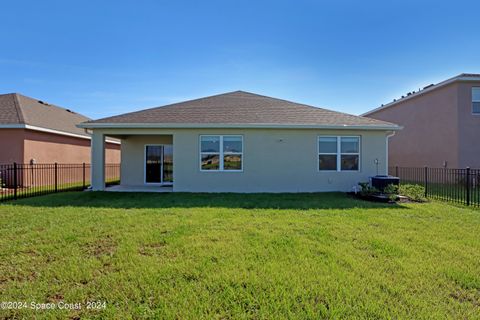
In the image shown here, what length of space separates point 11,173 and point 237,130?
11678mm

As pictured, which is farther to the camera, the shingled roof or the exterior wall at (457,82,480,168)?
the exterior wall at (457,82,480,168)

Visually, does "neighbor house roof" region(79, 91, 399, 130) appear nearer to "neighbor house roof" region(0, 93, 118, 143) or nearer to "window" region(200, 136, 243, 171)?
"window" region(200, 136, 243, 171)

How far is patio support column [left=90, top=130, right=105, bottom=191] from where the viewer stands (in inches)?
415

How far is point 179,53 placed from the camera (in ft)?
38.2

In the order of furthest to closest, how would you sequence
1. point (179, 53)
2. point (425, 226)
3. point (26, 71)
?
1. point (26, 71)
2. point (179, 53)
3. point (425, 226)

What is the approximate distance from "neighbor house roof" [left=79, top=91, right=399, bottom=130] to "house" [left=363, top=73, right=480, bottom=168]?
7.00 meters

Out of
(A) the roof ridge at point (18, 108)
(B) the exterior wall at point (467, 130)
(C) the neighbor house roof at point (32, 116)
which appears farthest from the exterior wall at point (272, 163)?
(B) the exterior wall at point (467, 130)

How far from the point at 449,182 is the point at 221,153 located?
43.3ft

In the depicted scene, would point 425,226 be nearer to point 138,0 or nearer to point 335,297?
point 335,297

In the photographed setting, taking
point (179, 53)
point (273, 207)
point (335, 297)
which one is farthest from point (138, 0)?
point (335, 297)

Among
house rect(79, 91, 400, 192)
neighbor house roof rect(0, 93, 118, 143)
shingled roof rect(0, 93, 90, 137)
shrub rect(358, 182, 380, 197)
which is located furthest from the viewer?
shingled roof rect(0, 93, 90, 137)

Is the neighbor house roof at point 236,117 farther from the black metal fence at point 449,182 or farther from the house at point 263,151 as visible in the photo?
the black metal fence at point 449,182

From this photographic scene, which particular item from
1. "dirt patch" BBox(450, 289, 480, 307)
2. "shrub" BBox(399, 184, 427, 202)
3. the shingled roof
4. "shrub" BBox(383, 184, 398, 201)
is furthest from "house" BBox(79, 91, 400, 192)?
"dirt patch" BBox(450, 289, 480, 307)

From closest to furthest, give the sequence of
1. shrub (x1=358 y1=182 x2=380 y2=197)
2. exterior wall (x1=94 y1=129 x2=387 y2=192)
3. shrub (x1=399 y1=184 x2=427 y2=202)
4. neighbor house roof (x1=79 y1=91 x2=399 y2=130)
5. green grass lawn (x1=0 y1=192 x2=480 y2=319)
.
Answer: green grass lawn (x1=0 y1=192 x2=480 y2=319) < shrub (x1=399 y1=184 x2=427 y2=202) < shrub (x1=358 y1=182 x2=380 y2=197) < neighbor house roof (x1=79 y1=91 x2=399 y2=130) < exterior wall (x1=94 y1=129 x2=387 y2=192)
